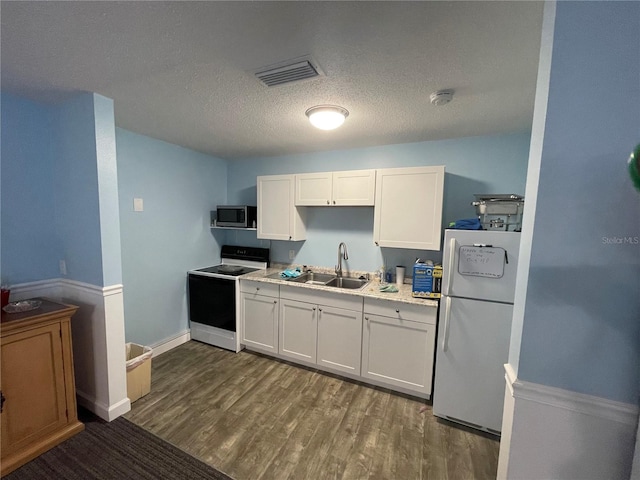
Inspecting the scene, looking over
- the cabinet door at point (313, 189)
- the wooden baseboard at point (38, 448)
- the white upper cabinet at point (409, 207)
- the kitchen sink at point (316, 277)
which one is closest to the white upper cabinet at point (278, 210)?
the cabinet door at point (313, 189)

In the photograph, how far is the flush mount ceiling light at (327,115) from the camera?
6.14 feet

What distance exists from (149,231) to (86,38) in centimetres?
194

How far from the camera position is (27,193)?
194 centimetres

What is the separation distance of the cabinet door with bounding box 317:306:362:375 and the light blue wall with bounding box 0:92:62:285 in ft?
7.66

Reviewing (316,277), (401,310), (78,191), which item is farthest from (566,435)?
(78,191)

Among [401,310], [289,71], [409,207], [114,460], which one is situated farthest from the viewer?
[409,207]

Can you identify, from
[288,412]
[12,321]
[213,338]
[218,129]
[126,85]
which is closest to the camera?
[12,321]

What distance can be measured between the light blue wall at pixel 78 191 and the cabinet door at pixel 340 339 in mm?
1879

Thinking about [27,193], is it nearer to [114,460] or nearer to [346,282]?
[114,460]

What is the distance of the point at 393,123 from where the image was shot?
2197 millimetres

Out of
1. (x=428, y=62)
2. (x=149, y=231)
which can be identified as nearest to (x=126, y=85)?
(x=149, y=231)

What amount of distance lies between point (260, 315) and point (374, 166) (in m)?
2.11

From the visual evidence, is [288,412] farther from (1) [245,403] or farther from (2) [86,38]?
(2) [86,38]

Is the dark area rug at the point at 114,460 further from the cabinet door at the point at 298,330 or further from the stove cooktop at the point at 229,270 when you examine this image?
the stove cooktop at the point at 229,270
